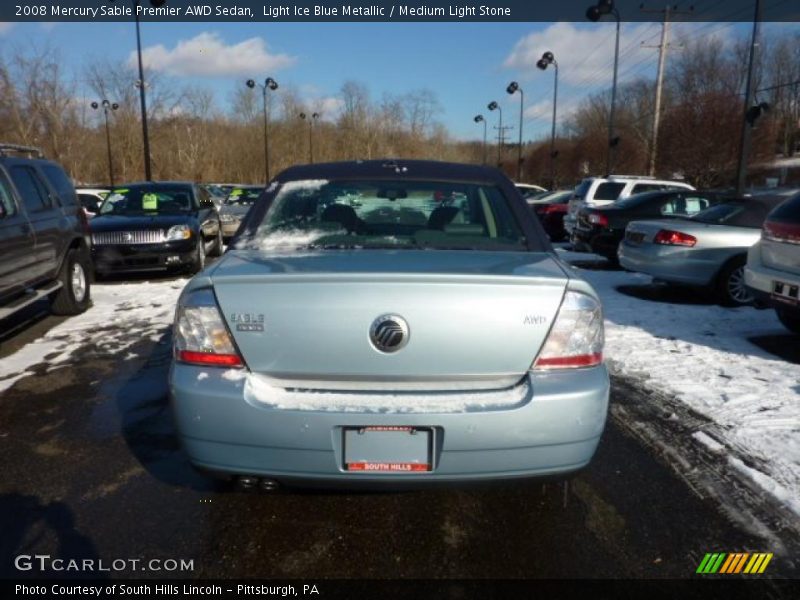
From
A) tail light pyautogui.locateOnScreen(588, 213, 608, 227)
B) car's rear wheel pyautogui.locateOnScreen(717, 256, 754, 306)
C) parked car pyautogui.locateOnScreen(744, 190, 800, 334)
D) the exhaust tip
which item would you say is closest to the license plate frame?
parked car pyautogui.locateOnScreen(744, 190, 800, 334)

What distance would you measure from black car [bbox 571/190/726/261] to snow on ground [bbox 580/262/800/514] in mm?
3020

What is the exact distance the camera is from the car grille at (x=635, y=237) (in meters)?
8.26

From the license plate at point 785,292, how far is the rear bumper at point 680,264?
224cm

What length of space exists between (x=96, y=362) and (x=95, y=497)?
8.68ft

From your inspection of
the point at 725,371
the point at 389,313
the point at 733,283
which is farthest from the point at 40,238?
the point at 733,283

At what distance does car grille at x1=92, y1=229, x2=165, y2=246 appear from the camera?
31.0 ft

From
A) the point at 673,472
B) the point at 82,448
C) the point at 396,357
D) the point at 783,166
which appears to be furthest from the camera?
the point at 783,166

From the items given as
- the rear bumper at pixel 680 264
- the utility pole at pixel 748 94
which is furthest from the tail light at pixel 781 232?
the utility pole at pixel 748 94

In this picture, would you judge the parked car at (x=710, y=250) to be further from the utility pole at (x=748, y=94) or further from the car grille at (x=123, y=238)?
the car grille at (x=123, y=238)

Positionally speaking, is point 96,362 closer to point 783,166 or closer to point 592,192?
point 592,192

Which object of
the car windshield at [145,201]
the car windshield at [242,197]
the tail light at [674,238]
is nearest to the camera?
the tail light at [674,238]

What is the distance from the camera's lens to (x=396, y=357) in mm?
2277

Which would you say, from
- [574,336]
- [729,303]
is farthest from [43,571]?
[729,303]

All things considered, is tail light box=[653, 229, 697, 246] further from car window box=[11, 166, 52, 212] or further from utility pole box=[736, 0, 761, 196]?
car window box=[11, 166, 52, 212]
